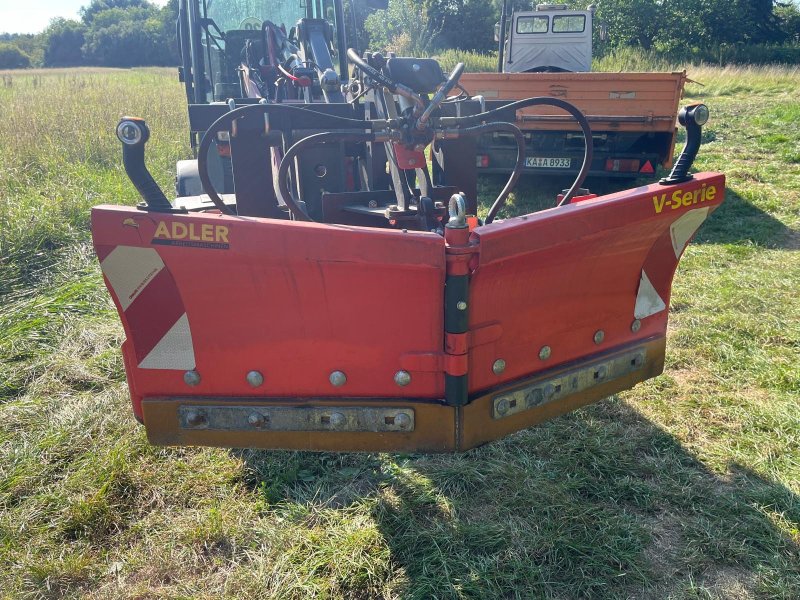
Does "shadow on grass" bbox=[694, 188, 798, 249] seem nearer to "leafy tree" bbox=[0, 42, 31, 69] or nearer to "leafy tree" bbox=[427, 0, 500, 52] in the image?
"leafy tree" bbox=[427, 0, 500, 52]

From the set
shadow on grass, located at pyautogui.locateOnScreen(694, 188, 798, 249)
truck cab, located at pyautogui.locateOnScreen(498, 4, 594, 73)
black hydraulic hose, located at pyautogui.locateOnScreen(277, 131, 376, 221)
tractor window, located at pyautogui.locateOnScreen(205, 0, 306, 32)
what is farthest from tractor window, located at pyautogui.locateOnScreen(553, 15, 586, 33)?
black hydraulic hose, located at pyautogui.locateOnScreen(277, 131, 376, 221)

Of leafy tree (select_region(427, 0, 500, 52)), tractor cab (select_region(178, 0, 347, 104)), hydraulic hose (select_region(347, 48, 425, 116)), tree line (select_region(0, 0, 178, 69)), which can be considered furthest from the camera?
tree line (select_region(0, 0, 178, 69))

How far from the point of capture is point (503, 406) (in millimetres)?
2416

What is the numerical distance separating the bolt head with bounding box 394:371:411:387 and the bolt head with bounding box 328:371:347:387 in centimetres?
19

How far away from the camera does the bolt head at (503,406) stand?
240 cm

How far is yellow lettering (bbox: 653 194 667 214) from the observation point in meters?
2.54

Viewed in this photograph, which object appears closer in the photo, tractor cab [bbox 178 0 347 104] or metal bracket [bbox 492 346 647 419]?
metal bracket [bbox 492 346 647 419]

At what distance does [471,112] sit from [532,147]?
4451 mm

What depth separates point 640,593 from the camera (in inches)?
91.5

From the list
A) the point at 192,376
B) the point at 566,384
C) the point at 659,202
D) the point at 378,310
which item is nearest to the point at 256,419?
the point at 192,376

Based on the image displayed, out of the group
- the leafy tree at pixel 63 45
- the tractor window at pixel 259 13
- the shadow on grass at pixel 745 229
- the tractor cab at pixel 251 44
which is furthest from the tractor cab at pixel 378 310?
the leafy tree at pixel 63 45

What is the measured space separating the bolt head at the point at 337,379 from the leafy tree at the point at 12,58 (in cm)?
6007

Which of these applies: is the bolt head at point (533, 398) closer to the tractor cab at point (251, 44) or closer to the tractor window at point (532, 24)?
the tractor cab at point (251, 44)

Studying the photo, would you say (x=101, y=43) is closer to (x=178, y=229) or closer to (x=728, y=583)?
(x=178, y=229)
